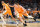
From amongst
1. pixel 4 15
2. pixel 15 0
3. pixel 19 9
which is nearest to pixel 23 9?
pixel 19 9

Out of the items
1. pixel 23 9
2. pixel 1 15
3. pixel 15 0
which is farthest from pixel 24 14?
pixel 1 15

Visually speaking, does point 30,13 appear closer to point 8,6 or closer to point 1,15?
point 8,6

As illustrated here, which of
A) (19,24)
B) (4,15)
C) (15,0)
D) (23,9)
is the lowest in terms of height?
(19,24)

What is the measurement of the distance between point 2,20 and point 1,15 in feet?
0.34

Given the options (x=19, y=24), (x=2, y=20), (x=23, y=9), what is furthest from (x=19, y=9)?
(x=2, y=20)

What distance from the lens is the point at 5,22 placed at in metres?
1.21

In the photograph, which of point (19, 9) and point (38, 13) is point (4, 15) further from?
point (38, 13)

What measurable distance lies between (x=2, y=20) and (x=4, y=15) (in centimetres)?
11

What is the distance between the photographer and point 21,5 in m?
1.19

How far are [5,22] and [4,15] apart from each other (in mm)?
145

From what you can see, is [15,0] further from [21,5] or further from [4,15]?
[4,15]

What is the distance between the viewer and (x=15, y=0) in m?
1.18

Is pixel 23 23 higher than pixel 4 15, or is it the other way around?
pixel 4 15

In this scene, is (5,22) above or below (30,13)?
below
